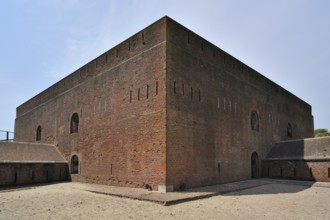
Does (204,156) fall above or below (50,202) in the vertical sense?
above

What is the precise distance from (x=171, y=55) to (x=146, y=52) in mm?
1456

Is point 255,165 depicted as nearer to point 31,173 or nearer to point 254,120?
point 254,120

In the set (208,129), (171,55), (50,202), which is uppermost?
(171,55)

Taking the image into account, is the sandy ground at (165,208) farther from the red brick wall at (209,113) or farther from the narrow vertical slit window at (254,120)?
the narrow vertical slit window at (254,120)

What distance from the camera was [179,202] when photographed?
8289mm

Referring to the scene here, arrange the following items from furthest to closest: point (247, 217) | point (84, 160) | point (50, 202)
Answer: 1. point (84, 160)
2. point (50, 202)
3. point (247, 217)

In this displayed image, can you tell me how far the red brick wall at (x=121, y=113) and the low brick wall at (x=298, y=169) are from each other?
10294mm

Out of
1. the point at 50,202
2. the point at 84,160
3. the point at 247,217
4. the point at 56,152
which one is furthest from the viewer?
the point at 56,152

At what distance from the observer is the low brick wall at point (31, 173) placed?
1362cm

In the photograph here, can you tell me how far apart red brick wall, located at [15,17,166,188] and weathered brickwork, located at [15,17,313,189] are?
4 centimetres

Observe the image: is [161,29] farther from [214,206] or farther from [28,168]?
[28,168]

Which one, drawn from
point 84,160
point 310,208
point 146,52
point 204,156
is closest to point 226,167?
point 204,156

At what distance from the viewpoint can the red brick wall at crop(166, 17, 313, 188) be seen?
36.5 feet

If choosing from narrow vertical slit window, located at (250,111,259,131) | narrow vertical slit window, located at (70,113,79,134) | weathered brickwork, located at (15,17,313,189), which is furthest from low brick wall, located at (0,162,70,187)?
narrow vertical slit window, located at (250,111,259,131)
